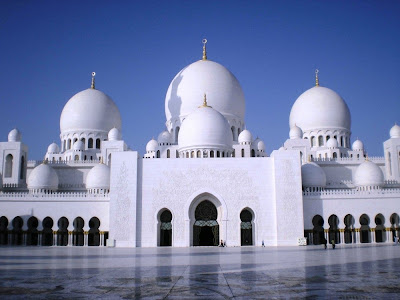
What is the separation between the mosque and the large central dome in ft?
0.21

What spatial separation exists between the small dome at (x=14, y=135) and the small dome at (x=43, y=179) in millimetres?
3552

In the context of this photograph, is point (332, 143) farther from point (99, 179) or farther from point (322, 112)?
point (99, 179)

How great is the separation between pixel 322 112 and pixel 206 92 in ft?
26.3

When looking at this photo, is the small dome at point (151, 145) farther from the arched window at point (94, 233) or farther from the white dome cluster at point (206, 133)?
the arched window at point (94, 233)

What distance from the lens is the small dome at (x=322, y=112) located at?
28.6m

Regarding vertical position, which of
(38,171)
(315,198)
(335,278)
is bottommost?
(335,278)

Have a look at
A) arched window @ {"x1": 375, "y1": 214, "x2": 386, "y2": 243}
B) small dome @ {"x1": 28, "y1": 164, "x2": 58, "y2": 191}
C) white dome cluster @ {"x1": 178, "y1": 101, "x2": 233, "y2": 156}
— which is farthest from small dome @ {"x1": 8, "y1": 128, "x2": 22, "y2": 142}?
arched window @ {"x1": 375, "y1": 214, "x2": 386, "y2": 243}

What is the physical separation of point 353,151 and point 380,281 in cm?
2346

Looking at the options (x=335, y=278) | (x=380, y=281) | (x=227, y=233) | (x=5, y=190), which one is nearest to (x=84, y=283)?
(x=335, y=278)

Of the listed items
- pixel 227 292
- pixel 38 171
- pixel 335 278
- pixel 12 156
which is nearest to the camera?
pixel 227 292

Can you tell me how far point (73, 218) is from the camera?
71.2ft

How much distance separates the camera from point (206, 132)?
22531 mm

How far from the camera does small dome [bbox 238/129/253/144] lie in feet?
81.0

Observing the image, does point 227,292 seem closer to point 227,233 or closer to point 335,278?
point 335,278
